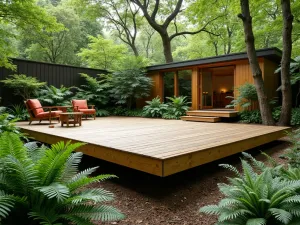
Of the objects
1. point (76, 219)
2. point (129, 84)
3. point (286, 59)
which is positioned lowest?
point (76, 219)

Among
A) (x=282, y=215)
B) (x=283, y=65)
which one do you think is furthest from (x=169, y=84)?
(x=282, y=215)

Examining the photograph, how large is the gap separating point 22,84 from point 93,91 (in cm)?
292

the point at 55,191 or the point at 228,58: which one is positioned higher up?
the point at 228,58

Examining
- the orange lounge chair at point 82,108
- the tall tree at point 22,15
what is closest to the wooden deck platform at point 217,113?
the orange lounge chair at point 82,108

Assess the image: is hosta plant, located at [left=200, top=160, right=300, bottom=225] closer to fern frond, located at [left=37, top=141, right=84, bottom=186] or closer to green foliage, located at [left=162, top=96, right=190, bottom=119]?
fern frond, located at [left=37, top=141, right=84, bottom=186]

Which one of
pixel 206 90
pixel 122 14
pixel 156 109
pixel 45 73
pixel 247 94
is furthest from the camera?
pixel 122 14

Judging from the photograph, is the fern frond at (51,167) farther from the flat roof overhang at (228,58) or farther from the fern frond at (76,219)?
the flat roof overhang at (228,58)

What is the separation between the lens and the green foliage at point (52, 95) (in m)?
8.33

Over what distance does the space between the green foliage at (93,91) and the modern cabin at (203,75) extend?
2.12 metres

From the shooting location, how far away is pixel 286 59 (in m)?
6.15

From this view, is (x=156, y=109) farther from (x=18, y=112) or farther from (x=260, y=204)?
(x=260, y=204)

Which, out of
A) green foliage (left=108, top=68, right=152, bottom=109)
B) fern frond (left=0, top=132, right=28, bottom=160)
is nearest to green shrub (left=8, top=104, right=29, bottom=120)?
green foliage (left=108, top=68, right=152, bottom=109)

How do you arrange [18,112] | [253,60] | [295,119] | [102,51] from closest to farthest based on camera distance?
[253,60] → [295,119] → [18,112] → [102,51]

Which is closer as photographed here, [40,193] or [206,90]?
[40,193]
